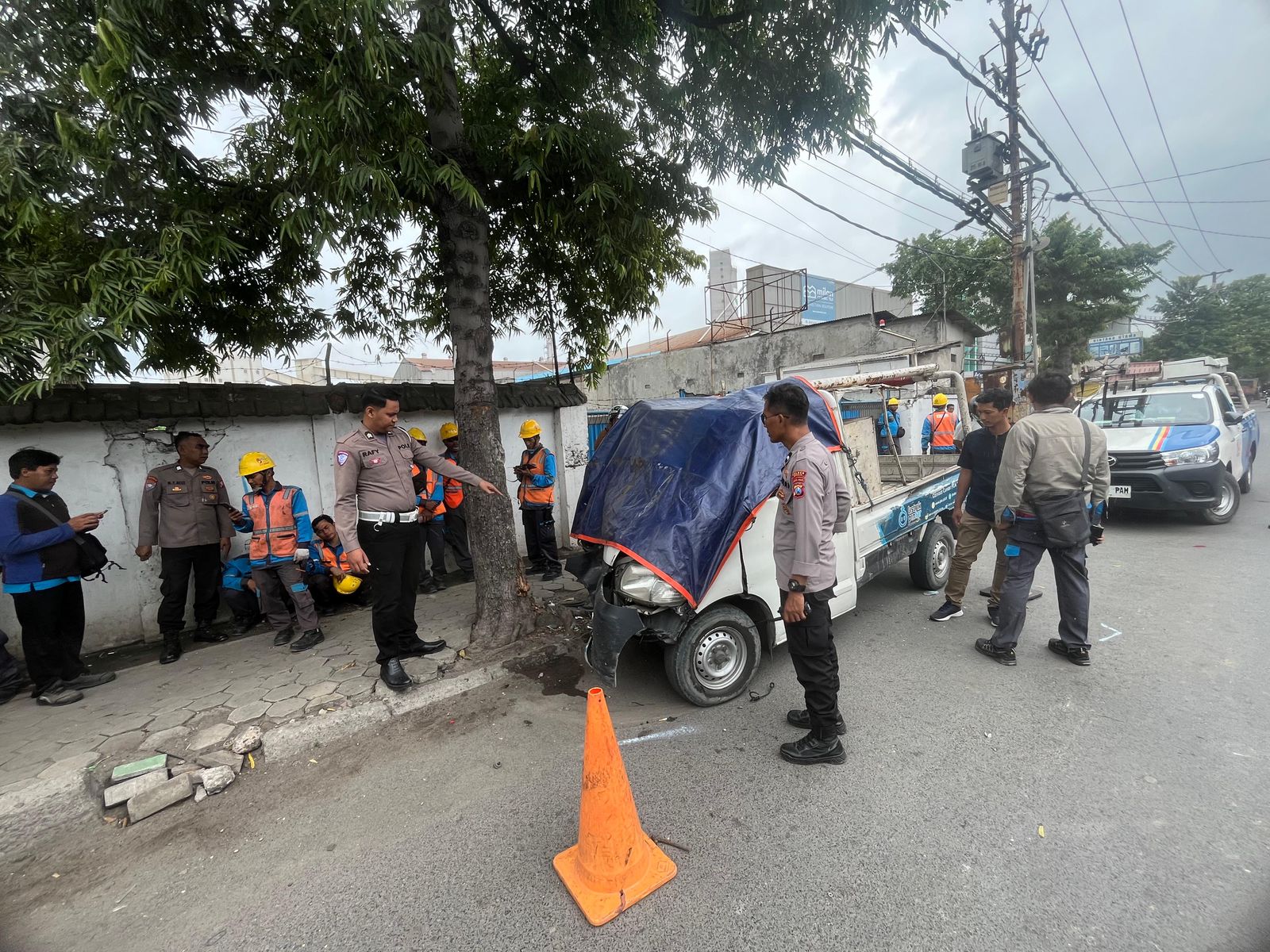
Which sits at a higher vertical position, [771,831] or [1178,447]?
[1178,447]

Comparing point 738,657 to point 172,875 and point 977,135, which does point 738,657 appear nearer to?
point 172,875

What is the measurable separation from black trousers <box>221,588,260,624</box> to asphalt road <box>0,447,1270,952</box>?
2437mm

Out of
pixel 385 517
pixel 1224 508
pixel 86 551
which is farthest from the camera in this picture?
pixel 1224 508

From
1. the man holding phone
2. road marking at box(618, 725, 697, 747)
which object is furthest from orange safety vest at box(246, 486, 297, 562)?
road marking at box(618, 725, 697, 747)

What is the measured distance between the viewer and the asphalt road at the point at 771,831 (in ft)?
6.33

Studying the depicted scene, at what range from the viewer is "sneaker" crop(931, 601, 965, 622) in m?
4.51

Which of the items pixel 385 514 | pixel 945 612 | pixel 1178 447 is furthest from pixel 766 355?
pixel 385 514

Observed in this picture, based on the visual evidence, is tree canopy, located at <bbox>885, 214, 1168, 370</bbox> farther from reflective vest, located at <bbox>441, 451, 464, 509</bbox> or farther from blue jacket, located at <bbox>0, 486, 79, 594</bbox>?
blue jacket, located at <bbox>0, 486, 79, 594</bbox>

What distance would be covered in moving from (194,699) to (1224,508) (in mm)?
11088

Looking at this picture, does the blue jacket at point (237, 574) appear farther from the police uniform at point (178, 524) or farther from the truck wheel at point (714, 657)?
the truck wheel at point (714, 657)

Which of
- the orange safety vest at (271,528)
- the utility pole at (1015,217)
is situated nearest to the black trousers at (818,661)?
the orange safety vest at (271,528)

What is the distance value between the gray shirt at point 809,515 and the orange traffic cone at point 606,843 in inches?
46.6

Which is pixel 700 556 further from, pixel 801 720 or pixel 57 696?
pixel 57 696

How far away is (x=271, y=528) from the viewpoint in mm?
4414
